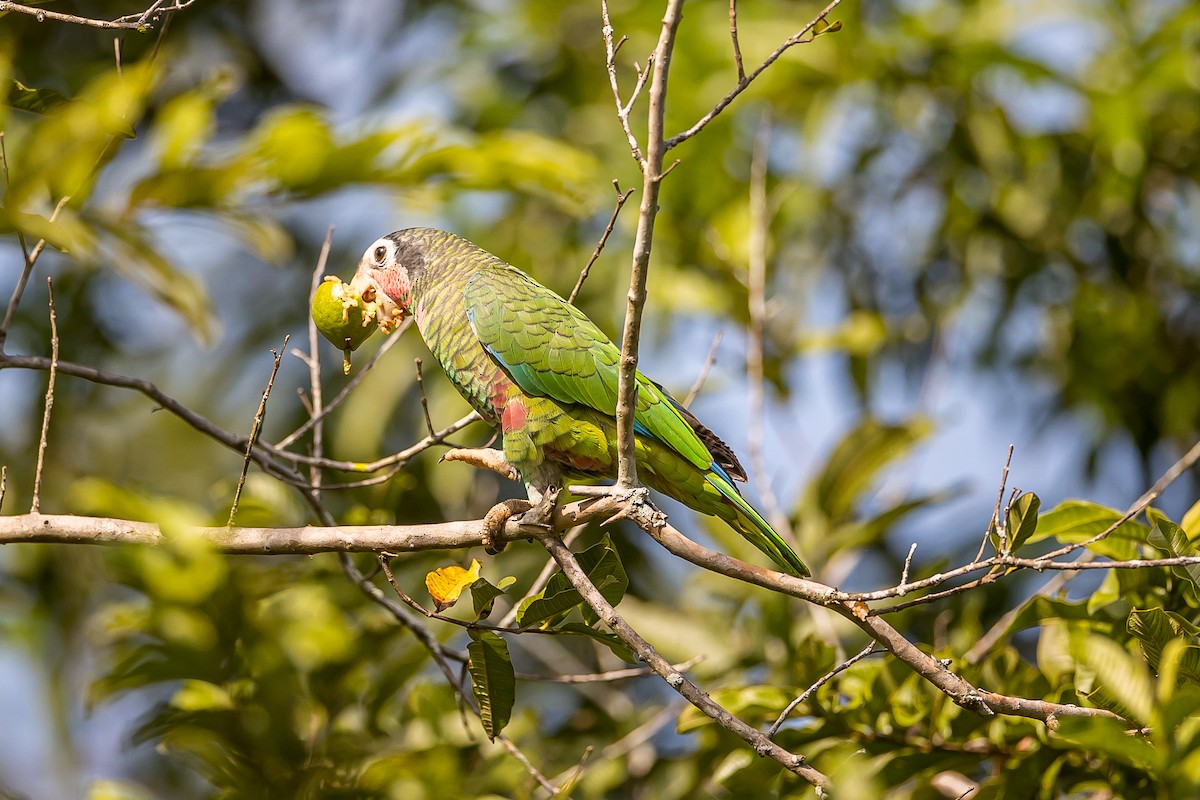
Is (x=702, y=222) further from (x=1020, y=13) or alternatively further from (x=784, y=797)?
(x=784, y=797)

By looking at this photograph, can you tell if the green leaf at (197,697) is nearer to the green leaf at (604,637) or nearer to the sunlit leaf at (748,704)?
the green leaf at (604,637)

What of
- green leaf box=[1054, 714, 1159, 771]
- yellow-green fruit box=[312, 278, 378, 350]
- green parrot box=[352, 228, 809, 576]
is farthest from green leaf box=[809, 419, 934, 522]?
green leaf box=[1054, 714, 1159, 771]

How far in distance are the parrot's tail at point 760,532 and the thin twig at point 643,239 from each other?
1.20 ft

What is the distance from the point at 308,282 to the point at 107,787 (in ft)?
11.1

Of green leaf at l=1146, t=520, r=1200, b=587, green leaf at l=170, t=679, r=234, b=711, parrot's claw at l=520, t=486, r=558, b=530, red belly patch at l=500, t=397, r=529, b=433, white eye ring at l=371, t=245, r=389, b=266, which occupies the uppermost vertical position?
white eye ring at l=371, t=245, r=389, b=266

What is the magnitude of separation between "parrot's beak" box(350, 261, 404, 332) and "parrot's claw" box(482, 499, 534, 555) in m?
0.79

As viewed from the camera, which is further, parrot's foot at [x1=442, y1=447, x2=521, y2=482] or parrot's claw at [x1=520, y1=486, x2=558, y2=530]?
parrot's foot at [x1=442, y1=447, x2=521, y2=482]

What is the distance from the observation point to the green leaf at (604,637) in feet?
8.13

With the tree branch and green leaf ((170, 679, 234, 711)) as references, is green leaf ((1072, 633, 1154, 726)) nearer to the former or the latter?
the tree branch

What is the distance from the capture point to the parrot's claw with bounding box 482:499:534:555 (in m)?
2.75

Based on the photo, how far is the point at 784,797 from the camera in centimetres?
314

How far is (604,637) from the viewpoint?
2.47 m

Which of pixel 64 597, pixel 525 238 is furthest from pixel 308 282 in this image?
pixel 64 597

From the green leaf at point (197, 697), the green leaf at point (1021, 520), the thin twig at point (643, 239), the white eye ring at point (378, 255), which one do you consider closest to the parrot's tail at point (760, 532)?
the thin twig at point (643, 239)
